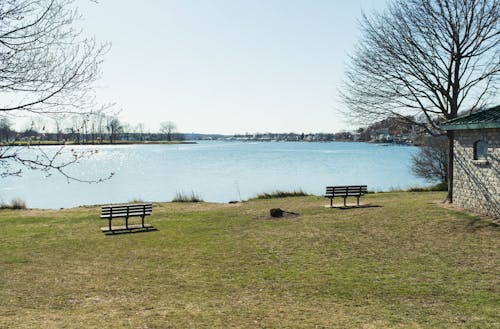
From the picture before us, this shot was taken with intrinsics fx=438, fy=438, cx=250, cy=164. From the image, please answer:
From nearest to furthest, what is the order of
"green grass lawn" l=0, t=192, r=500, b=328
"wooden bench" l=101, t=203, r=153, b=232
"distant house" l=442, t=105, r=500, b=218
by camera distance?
"green grass lawn" l=0, t=192, r=500, b=328, "distant house" l=442, t=105, r=500, b=218, "wooden bench" l=101, t=203, r=153, b=232

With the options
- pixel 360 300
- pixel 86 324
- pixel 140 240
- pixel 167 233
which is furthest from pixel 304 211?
pixel 86 324

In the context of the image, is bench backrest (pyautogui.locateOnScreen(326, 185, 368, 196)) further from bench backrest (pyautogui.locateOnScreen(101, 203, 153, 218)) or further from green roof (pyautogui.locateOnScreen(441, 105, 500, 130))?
bench backrest (pyautogui.locateOnScreen(101, 203, 153, 218))

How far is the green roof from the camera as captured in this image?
47.6 ft

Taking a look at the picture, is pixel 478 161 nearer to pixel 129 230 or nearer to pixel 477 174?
pixel 477 174

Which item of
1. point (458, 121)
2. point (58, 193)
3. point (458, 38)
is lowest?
point (58, 193)

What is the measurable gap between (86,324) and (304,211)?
13.3 metres

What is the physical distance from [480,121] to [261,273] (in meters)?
10.3

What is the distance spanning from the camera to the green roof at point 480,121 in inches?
571

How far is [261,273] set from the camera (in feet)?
31.9

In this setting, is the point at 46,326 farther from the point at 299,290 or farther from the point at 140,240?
the point at 140,240

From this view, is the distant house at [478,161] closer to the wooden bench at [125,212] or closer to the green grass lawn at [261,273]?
the green grass lawn at [261,273]

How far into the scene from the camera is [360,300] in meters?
7.70

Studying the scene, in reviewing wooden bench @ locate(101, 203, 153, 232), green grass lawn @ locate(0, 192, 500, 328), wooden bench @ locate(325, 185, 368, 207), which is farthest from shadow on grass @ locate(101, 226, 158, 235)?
wooden bench @ locate(325, 185, 368, 207)

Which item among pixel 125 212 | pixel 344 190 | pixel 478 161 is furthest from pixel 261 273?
pixel 344 190
